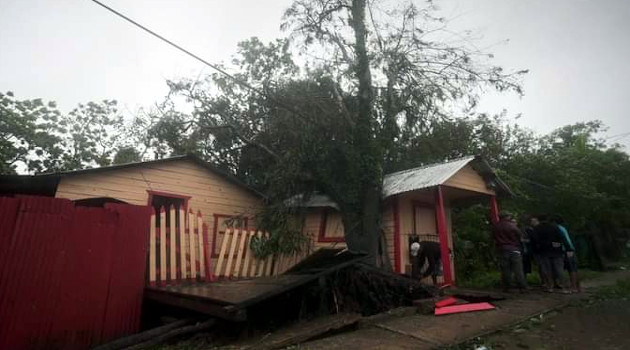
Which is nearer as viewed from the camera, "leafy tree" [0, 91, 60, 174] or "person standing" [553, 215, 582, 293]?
"person standing" [553, 215, 582, 293]

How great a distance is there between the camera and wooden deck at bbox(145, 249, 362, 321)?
4703 mm

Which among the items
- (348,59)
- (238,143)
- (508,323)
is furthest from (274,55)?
(508,323)

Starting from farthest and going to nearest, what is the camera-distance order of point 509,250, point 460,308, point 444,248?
1. point 444,248
2. point 509,250
3. point 460,308

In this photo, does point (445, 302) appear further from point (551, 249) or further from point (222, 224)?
point (222, 224)

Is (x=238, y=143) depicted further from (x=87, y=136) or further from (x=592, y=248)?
(x=87, y=136)

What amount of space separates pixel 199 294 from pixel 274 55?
15511 mm

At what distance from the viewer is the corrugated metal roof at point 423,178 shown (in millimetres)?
9812

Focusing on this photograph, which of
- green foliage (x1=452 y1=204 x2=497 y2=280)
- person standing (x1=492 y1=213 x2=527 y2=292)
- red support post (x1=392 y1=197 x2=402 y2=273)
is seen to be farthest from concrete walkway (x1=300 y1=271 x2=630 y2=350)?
green foliage (x1=452 y1=204 x2=497 y2=280)

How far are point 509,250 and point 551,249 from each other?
0.84 meters

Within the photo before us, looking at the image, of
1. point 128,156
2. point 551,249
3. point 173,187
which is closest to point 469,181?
point 551,249

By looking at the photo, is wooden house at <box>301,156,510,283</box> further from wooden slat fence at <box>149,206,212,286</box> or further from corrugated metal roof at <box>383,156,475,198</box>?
wooden slat fence at <box>149,206,212,286</box>

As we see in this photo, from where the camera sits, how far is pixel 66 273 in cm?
491

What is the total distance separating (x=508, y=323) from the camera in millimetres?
5074

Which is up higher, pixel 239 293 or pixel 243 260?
pixel 243 260
